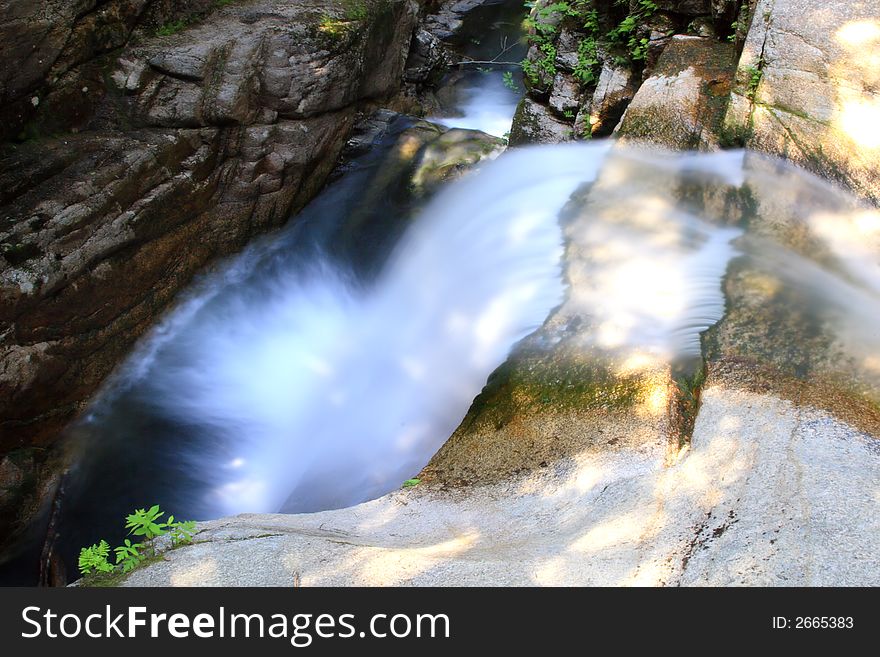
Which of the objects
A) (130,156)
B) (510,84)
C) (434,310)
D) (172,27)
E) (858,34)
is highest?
(858,34)

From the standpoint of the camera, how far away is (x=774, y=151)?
5.50 meters

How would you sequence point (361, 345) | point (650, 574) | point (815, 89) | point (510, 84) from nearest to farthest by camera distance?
1. point (650, 574)
2. point (815, 89)
3. point (361, 345)
4. point (510, 84)

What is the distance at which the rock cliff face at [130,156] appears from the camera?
233 inches

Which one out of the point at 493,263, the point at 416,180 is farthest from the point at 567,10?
the point at 493,263

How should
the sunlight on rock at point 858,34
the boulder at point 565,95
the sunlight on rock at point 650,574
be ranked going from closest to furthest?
1. the sunlight on rock at point 650,574
2. the sunlight on rock at point 858,34
3. the boulder at point 565,95

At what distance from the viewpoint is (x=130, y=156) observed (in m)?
6.57

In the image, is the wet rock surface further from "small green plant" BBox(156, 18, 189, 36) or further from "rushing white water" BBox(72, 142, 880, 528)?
"small green plant" BBox(156, 18, 189, 36)

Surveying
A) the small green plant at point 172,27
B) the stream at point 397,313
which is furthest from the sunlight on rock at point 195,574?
the small green plant at point 172,27

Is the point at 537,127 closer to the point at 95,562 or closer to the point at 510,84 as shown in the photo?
the point at 510,84

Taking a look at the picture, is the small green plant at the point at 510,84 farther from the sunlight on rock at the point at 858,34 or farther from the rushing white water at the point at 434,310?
the sunlight on rock at the point at 858,34

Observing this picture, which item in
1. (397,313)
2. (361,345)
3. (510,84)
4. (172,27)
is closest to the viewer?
(361,345)

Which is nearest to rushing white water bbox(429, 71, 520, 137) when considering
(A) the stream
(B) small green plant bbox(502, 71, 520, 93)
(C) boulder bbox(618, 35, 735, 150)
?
(B) small green plant bbox(502, 71, 520, 93)

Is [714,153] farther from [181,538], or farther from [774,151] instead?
[181,538]

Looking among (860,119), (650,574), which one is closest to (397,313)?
(860,119)
